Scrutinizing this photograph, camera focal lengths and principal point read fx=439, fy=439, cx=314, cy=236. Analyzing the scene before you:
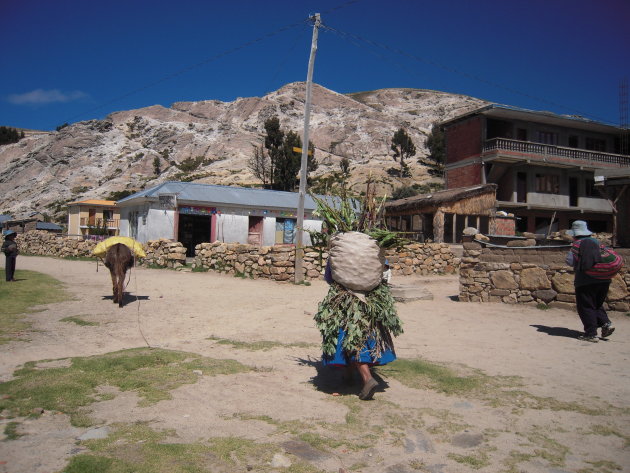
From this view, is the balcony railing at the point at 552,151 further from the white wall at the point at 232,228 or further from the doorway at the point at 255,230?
the white wall at the point at 232,228

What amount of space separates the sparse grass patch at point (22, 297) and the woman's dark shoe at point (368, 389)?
4.90 metres

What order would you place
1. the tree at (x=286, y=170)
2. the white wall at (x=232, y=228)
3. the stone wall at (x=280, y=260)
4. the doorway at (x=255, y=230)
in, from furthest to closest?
the tree at (x=286, y=170) < the doorway at (x=255, y=230) < the white wall at (x=232, y=228) < the stone wall at (x=280, y=260)

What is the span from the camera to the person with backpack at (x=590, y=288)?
6770mm

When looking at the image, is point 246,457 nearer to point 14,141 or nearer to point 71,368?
point 71,368

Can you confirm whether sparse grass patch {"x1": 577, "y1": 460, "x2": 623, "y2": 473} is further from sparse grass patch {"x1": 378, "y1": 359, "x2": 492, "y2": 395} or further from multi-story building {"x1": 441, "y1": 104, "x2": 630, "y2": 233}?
multi-story building {"x1": 441, "y1": 104, "x2": 630, "y2": 233}

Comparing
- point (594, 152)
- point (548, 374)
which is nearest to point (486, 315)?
point (548, 374)

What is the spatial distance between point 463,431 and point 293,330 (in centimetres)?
432

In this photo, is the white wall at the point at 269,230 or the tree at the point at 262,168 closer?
the white wall at the point at 269,230

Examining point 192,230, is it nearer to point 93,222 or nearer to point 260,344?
point 93,222

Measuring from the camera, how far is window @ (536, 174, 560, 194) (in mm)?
30250

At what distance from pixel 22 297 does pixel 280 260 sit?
727cm

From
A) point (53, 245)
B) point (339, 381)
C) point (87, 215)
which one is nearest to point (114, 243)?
point (339, 381)

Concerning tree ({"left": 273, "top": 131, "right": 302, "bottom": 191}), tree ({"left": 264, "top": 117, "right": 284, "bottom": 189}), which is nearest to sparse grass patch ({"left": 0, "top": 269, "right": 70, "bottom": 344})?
tree ({"left": 273, "top": 131, "right": 302, "bottom": 191})

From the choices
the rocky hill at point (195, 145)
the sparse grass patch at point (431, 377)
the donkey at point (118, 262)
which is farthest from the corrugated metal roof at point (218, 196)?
the rocky hill at point (195, 145)
